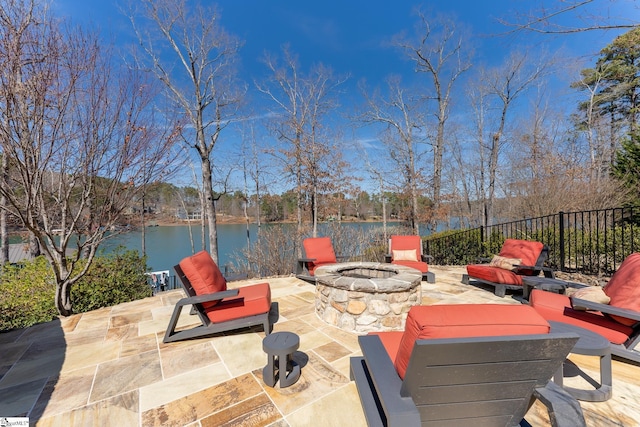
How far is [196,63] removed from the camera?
26.1ft

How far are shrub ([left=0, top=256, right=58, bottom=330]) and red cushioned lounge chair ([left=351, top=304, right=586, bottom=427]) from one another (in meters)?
4.36

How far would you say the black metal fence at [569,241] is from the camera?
4914 millimetres

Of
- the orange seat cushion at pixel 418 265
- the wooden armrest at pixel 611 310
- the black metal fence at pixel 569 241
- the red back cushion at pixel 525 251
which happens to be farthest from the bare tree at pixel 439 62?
the wooden armrest at pixel 611 310

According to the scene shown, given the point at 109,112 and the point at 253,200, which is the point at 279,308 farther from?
the point at 253,200

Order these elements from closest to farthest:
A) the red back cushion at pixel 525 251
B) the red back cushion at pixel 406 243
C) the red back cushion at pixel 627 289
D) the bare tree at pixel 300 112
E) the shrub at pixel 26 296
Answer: the red back cushion at pixel 627 289
the shrub at pixel 26 296
the red back cushion at pixel 525 251
the red back cushion at pixel 406 243
the bare tree at pixel 300 112

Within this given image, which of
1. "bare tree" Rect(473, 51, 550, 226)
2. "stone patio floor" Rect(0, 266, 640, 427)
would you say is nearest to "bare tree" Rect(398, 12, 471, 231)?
"bare tree" Rect(473, 51, 550, 226)

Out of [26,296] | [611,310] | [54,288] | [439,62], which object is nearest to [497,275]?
[611,310]

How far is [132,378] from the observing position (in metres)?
2.09

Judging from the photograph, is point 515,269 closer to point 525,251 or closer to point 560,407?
point 525,251

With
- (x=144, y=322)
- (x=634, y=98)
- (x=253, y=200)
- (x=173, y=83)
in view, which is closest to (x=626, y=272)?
(x=144, y=322)

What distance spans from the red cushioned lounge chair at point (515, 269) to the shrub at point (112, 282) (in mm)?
5694

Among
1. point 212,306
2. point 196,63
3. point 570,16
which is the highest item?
→ point 196,63

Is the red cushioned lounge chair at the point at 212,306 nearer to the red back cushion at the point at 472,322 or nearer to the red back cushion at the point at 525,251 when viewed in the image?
the red back cushion at the point at 472,322

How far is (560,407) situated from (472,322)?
503mm
